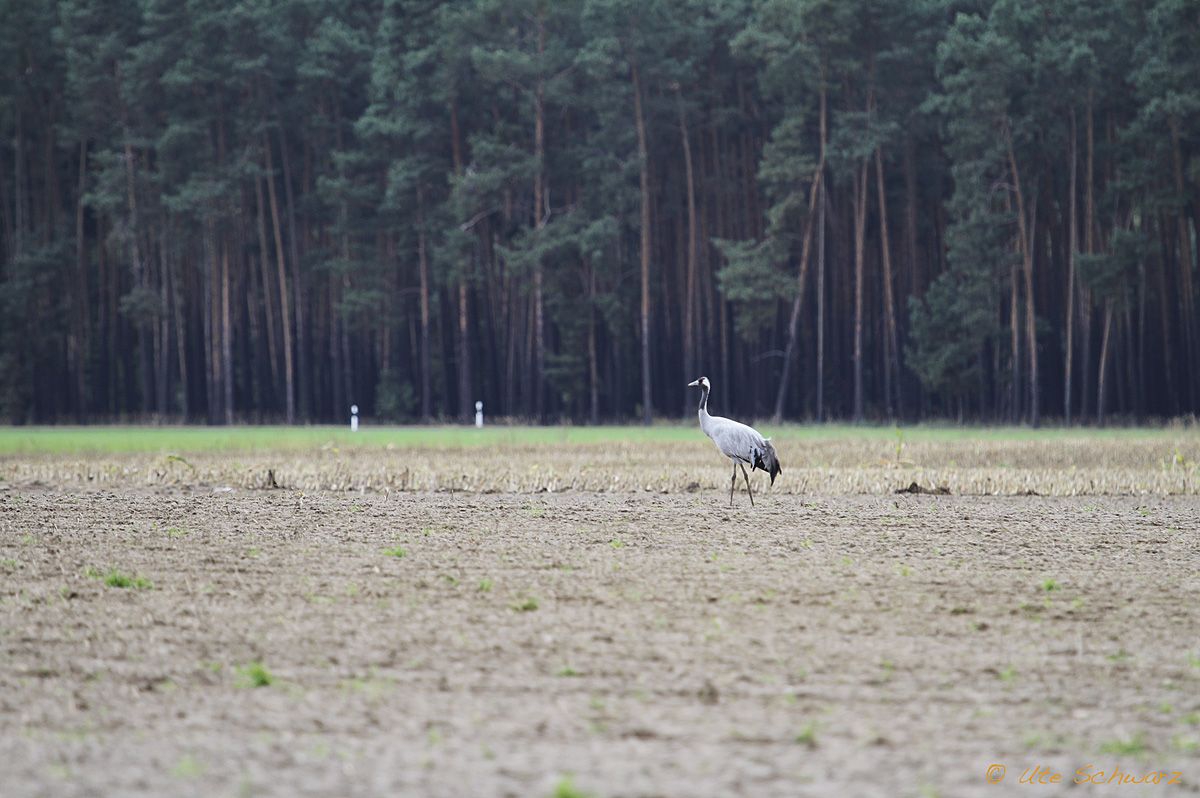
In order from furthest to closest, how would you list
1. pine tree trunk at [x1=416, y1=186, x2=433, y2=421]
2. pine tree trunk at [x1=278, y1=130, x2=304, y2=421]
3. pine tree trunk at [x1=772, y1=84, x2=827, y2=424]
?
pine tree trunk at [x1=278, y1=130, x2=304, y2=421], pine tree trunk at [x1=416, y1=186, x2=433, y2=421], pine tree trunk at [x1=772, y1=84, x2=827, y2=424]

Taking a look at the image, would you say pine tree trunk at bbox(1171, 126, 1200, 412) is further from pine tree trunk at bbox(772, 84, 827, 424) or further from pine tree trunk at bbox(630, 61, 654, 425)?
pine tree trunk at bbox(630, 61, 654, 425)

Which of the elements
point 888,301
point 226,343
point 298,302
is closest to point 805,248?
point 888,301

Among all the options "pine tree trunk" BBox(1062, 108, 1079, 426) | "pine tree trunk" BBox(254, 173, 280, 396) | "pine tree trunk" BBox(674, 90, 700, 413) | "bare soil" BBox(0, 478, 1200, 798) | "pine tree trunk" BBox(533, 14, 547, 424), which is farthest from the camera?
"pine tree trunk" BBox(254, 173, 280, 396)

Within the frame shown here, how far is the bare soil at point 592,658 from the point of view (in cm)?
703

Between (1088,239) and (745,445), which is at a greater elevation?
(1088,239)

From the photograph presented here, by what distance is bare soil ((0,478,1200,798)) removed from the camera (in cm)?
703

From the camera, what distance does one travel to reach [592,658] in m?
9.18

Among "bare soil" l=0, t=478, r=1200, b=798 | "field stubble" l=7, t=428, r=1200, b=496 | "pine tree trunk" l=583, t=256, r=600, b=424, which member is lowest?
"bare soil" l=0, t=478, r=1200, b=798

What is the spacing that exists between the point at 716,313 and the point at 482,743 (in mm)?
52834

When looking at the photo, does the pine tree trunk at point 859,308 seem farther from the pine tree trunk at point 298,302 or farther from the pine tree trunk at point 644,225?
the pine tree trunk at point 298,302

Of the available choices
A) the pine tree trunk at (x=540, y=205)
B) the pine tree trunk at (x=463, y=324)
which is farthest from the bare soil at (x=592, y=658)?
the pine tree trunk at (x=463, y=324)

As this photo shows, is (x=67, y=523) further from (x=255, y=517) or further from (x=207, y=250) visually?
(x=207, y=250)

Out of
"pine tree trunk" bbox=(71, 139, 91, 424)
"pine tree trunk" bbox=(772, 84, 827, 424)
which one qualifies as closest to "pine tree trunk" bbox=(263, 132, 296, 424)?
"pine tree trunk" bbox=(71, 139, 91, 424)

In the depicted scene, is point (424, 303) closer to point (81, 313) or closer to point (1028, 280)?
point (81, 313)
